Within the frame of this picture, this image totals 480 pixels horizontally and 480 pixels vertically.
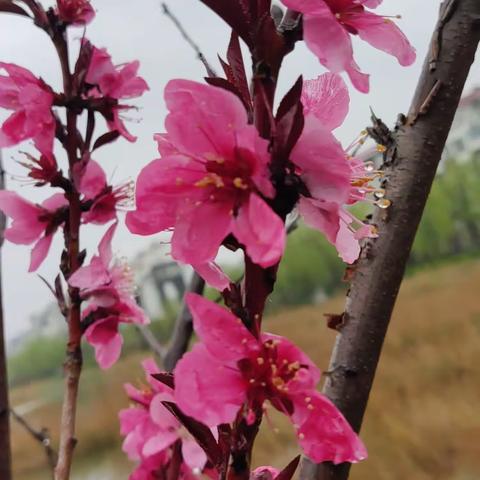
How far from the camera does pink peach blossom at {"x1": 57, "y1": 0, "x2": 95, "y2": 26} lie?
59 centimetres

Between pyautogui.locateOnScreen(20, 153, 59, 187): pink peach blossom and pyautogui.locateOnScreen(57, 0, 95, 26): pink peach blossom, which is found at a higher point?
pyautogui.locateOnScreen(57, 0, 95, 26): pink peach blossom

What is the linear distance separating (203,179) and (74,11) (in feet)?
1.28

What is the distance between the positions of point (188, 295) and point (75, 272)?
12.2 inches

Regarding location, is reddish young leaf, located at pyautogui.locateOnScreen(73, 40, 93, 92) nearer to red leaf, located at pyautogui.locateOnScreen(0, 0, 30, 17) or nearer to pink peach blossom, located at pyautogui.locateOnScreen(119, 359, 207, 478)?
red leaf, located at pyautogui.locateOnScreen(0, 0, 30, 17)

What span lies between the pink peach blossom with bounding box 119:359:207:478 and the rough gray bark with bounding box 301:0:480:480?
0.10 m

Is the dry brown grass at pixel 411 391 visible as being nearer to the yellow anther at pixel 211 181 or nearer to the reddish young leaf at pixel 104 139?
the reddish young leaf at pixel 104 139

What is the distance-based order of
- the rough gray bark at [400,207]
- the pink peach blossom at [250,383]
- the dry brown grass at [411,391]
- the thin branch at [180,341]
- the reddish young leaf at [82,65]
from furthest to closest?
the dry brown grass at [411,391] → the thin branch at [180,341] → the reddish young leaf at [82,65] → the rough gray bark at [400,207] → the pink peach blossom at [250,383]

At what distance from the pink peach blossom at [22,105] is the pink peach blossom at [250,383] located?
1.07 ft

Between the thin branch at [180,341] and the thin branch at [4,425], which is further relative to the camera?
the thin branch at [180,341]

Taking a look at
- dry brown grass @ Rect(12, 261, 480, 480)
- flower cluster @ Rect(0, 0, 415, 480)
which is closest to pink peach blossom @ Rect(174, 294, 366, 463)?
flower cluster @ Rect(0, 0, 415, 480)

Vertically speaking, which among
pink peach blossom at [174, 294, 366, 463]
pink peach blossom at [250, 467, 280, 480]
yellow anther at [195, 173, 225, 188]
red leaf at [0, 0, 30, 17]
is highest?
red leaf at [0, 0, 30, 17]

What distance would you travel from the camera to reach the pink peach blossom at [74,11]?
1.92ft

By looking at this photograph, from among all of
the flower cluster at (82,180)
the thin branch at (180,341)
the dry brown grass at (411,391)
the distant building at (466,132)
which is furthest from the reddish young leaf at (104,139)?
the distant building at (466,132)

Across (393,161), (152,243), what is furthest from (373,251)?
(152,243)
